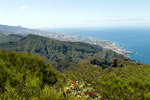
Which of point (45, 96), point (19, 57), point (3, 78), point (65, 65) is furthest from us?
point (65, 65)

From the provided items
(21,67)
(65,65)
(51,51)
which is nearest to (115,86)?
(21,67)

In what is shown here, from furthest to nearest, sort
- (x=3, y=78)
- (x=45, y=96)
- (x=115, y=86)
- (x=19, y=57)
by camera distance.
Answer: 1. (x=19, y=57)
2. (x=115, y=86)
3. (x=3, y=78)
4. (x=45, y=96)

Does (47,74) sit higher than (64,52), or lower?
higher

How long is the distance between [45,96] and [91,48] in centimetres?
19216

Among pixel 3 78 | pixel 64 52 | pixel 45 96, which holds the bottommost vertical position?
pixel 64 52

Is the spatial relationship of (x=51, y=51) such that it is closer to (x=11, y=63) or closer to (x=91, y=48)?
(x=91, y=48)

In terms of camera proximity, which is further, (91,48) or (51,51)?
(91,48)

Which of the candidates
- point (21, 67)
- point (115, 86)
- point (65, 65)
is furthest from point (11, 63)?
point (65, 65)

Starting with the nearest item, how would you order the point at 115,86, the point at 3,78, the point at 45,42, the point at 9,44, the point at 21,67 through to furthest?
the point at 3,78
the point at 115,86
the point at 21,67
the point at 9,44
the point at 45,42

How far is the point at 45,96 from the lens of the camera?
3.27 metres

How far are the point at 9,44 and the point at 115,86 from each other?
19221cm

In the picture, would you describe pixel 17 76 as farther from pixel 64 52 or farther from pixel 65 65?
pixel 64 52

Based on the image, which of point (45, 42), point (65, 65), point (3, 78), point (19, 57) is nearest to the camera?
point (3, 78)

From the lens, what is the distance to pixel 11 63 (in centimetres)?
695
